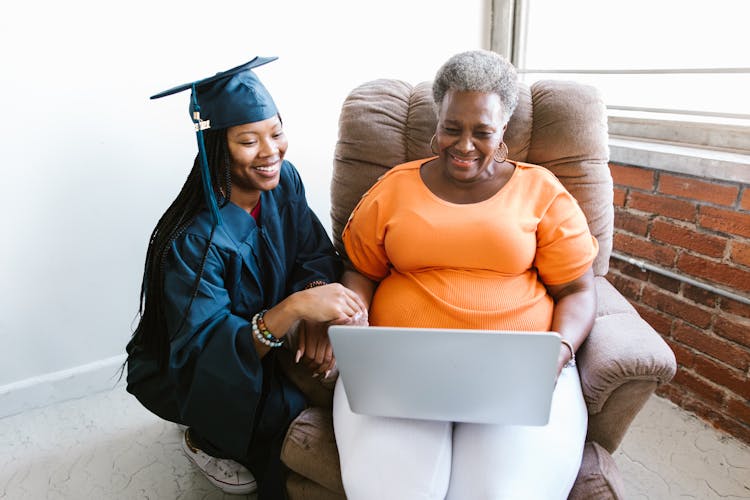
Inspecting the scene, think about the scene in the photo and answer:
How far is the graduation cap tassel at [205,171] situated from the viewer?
1.16 m

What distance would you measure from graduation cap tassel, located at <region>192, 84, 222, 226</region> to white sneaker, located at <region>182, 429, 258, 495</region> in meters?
0.70

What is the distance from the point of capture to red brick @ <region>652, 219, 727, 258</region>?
1.63 metres

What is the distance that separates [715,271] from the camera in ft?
5.40

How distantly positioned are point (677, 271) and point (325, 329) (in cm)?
122

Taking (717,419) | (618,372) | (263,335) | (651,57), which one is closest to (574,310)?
(618,372)

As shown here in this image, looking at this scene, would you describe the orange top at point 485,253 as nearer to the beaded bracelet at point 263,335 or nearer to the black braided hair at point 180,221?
the beaded bracelet at point 263,335

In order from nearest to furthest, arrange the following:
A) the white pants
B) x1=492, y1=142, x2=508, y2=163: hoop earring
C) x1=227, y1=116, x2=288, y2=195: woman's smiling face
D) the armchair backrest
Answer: the white pants, x1=227, y1=116, x2=288, y2=195: woman's smiling face, x1=492, y1=142, x2=508, y2=163: hoop earring, the armchair backrest

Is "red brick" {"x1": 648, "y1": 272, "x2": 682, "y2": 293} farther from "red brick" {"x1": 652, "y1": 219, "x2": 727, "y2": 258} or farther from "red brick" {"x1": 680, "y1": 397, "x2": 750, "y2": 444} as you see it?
"red brick" {"x1": 680, "y1": 397, "x2": 750, "y2": 444}

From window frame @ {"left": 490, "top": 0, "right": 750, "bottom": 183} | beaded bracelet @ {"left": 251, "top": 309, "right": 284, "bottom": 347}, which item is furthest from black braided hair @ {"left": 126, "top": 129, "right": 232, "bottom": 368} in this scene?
window frame @ {"left": 490, "top": 0, "right": 750, "bottom": 183}

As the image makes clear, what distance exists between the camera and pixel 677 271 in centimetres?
175

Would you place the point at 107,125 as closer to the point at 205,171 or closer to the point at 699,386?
the point at 205,171

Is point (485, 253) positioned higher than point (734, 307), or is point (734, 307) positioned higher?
point (485, 253)

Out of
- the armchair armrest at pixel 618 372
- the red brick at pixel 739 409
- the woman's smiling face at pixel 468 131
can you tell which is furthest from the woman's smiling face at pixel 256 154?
the red brick at pixel 739 409

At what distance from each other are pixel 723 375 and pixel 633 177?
0.68 m
